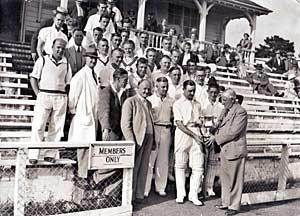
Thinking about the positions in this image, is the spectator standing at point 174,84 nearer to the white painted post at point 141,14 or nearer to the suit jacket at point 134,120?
the suit jacket at point 134,120

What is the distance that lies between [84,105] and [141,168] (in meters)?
1.17

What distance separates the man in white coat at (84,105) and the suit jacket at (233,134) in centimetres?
181

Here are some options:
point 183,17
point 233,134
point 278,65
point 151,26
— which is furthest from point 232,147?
point 183,17

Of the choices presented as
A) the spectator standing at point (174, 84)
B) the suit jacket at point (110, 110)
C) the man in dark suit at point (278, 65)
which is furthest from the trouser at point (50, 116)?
the man in dark suit at point (278, 65)

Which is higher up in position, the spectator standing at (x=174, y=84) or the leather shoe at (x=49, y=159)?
the spectator standing at (x=174, y=84)

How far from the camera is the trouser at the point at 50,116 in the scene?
6207 millimetres

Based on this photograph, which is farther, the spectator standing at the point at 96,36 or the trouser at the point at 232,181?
the spectator standing at the point at 96,36

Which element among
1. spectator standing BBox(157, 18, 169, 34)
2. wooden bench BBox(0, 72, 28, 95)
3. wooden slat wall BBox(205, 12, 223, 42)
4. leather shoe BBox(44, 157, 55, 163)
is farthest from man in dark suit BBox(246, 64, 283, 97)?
leather shoe BBox(44, 157, 55, 163)

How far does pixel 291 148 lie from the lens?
341 inches

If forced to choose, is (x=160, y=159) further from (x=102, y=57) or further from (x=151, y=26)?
(x=151, y=26)

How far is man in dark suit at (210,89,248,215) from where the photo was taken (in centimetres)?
666

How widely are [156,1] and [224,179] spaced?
14.0m

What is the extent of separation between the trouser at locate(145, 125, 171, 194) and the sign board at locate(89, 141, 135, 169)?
93 cm

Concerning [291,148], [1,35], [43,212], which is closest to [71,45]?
[43,212]
